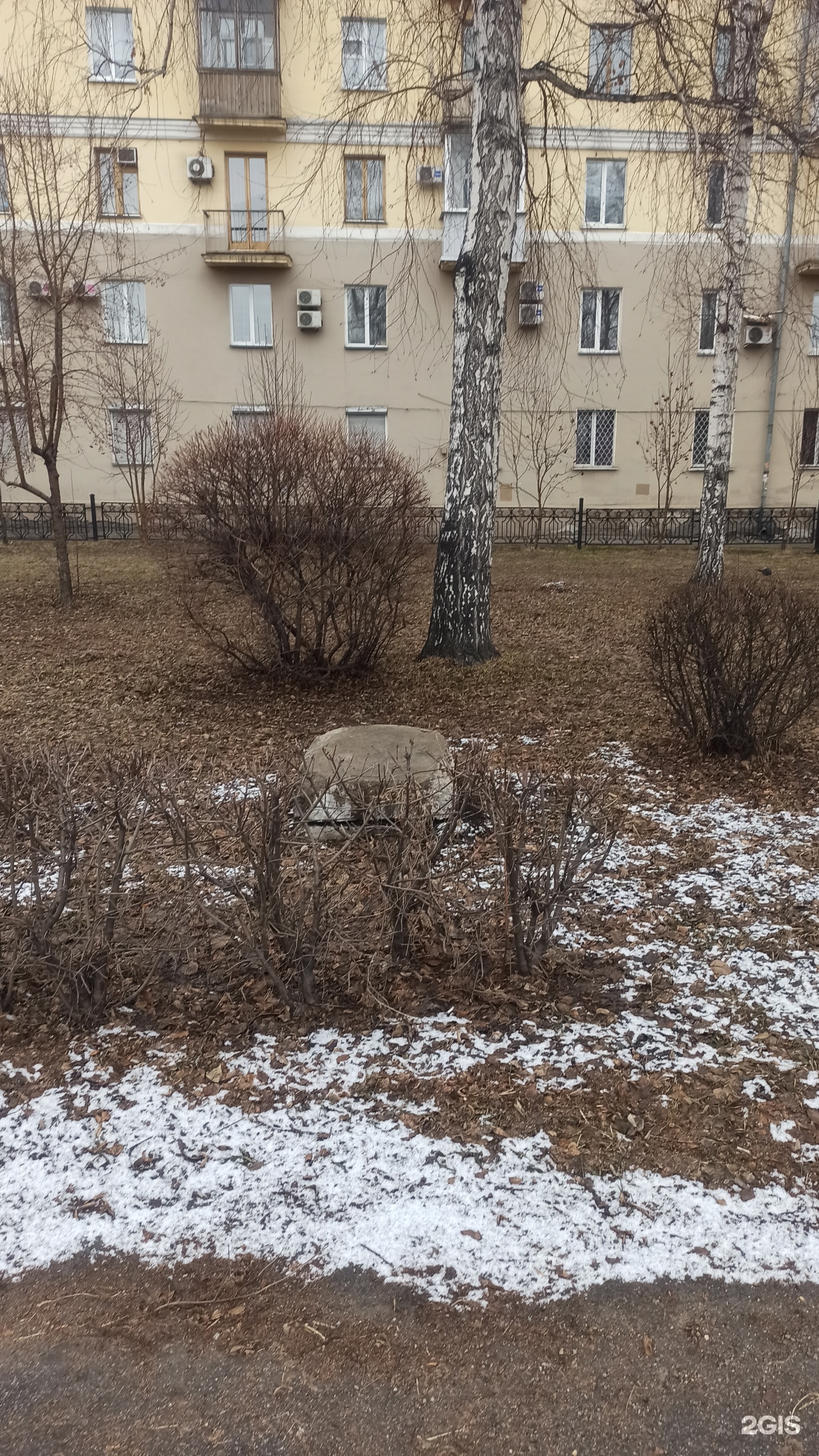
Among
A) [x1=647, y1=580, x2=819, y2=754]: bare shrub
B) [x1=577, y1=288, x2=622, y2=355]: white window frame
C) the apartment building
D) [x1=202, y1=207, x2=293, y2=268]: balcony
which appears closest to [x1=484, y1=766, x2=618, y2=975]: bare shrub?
[x1=647, y1=580, x2=819, y2=754]: bare shrub

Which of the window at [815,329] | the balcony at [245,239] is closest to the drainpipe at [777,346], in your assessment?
the window at [815,329]

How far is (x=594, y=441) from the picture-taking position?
2345 cm

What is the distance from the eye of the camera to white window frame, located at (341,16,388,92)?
8.87 m

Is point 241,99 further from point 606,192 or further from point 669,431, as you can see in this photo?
point 669,431

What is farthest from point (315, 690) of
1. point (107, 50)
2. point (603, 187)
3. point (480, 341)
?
point (603, 187)

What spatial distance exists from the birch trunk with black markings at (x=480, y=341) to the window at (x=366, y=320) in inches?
607

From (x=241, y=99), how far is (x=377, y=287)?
466cm

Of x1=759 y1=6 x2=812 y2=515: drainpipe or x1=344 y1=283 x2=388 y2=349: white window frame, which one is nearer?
x1=759 y1=6 x2=812 y2=515: drainpipe

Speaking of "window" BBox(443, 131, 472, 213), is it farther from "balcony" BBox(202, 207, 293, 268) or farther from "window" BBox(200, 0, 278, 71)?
"window" BBox(200, 0, 278, 71)

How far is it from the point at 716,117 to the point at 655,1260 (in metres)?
10.9

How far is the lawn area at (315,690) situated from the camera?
6.13 metres

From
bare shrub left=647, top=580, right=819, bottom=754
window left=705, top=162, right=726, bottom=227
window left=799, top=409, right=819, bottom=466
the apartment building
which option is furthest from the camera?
window left=799, top=409, right=819, bottom=466

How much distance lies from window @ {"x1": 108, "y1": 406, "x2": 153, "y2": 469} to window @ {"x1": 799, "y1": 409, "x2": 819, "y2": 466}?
51.8 ft

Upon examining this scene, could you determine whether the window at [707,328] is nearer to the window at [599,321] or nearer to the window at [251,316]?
A: the window at [599,321]
